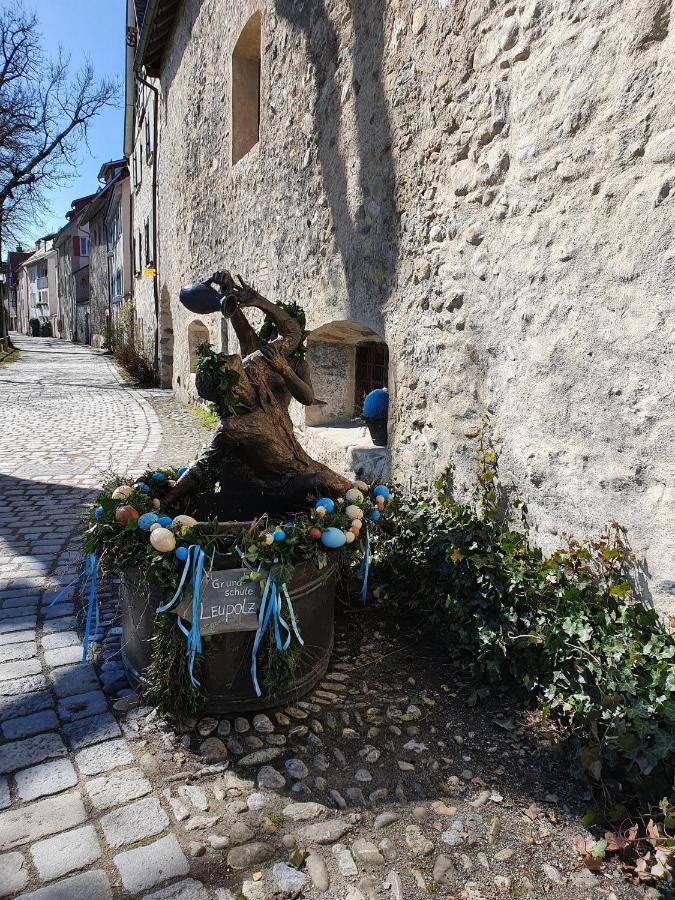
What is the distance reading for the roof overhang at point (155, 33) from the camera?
10.4 m

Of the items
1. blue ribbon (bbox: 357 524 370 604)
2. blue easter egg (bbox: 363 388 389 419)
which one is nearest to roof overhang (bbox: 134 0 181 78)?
blue easter egg (bbox: 363 388 389 419)

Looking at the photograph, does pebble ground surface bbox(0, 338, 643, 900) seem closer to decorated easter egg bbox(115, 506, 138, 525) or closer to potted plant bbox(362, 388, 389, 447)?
decorated easter egg bbox(115, 506, 138, 525)

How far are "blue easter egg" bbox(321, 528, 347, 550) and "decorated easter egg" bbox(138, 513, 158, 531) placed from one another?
2.28 ft

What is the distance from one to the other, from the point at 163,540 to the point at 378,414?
8.22 ft

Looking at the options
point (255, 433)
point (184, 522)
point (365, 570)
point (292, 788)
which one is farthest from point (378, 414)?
point (292, 788)

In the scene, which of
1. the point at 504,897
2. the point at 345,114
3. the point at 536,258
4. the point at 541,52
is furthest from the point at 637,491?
the point at 345,114

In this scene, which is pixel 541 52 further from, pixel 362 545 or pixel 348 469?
pixel 348 469

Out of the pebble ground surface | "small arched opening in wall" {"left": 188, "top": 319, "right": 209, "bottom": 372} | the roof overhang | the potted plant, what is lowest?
the pebble ground surface

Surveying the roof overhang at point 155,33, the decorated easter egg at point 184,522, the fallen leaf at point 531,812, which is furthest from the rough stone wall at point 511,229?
the roof overhang at point 155,33

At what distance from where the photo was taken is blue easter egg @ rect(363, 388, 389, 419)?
455 centimetres

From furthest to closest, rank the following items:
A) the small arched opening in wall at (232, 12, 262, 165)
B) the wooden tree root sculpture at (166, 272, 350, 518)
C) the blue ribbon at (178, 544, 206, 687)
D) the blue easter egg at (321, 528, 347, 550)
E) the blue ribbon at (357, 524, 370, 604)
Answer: the small arched opening in wall at (232, 12, 262, 165)
the blue ribbon at (357, 524, 370, 604)
the wooden tree root sculpture at (166, 272, 350, 518)
the blue easter egg at (321, 528, 347, 550)
the blue ribbon at (178, 544, 206, 687)

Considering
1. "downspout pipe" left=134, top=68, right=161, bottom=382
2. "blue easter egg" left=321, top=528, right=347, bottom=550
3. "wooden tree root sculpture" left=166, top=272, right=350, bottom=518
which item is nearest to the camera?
"blue easter egg" left=321, top=528, right=347, bottom=550

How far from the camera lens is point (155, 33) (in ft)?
36.9

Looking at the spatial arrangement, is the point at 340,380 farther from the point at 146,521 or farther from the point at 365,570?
the point at 146,521
